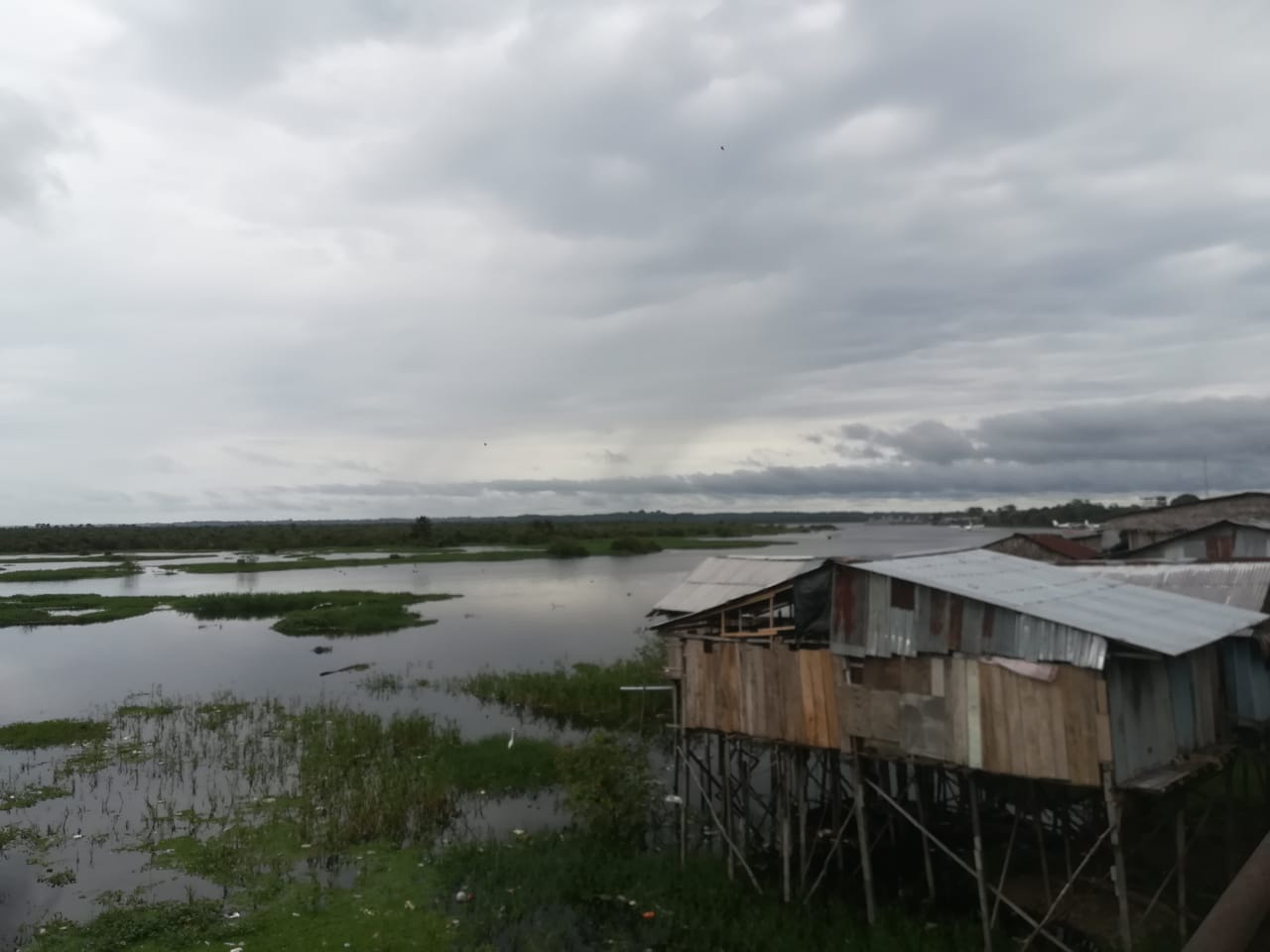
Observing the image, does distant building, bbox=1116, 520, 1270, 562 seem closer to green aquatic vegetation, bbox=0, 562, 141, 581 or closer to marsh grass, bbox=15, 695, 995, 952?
marsh grass, bbox=15, 695, 995, 952

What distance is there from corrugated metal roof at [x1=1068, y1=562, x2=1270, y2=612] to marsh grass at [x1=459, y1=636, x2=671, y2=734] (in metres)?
12.2

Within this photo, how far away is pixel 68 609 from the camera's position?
51562 millimetres

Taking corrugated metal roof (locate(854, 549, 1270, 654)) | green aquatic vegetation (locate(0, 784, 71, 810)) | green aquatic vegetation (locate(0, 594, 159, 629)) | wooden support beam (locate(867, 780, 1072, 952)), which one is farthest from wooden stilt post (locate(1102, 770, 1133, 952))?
green aquatic vegetation (locate(0, 594, 159, 629))

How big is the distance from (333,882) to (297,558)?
8015 cm

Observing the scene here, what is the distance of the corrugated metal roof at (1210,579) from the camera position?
1606 cm

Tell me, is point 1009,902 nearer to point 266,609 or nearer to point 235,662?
point 235,662

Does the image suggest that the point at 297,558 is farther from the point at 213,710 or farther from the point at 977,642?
the point at 977,642

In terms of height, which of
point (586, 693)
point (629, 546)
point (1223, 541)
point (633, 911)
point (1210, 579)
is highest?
point (1223, 541)

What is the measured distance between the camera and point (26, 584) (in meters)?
64.8

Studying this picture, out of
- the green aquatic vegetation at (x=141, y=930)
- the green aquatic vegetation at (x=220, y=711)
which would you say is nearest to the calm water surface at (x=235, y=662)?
the green aquatic vegetation at (x=141, y=930)

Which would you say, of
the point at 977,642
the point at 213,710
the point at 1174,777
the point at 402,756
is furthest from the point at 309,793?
the point at 1174,777

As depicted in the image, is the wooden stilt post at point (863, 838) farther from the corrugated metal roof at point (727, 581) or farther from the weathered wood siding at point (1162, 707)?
the corrugated metal roof at point (727, 581)

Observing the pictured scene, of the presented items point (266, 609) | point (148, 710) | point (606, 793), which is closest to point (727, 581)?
point (606, 793)

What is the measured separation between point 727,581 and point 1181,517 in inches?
876
